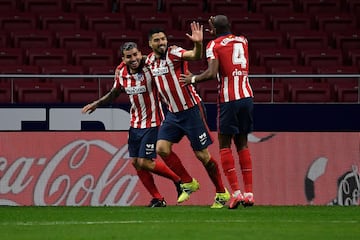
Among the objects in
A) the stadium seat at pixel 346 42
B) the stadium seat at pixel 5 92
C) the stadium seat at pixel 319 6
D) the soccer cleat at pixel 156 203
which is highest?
the stadium seat at pixel 319 6

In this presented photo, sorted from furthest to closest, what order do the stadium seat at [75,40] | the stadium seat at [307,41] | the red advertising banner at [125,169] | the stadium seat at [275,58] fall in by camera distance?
the stadium seat at [307,41], the stadium seat at [75,40], the stadium seat at [275,58], the red advertising banner at [125,169]

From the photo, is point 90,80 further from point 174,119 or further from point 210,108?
point 174,119

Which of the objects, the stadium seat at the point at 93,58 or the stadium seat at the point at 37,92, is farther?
the stadium seat at the point at 93,58

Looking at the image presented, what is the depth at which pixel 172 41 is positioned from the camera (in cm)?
1750

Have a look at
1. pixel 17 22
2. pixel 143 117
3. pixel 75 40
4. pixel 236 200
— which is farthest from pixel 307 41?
pixel 236 200

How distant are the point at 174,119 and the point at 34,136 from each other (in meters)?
2.35

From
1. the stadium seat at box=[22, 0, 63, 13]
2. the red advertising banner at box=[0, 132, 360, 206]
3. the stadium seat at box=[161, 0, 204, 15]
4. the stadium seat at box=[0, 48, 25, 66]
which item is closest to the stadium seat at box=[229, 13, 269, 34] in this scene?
the stadium seat at box=[161, 0, 204, 15]

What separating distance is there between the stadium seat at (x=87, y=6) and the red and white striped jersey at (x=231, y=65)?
8.23 m

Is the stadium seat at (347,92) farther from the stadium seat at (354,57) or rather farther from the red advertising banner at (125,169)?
the stadium seat at (354,57)

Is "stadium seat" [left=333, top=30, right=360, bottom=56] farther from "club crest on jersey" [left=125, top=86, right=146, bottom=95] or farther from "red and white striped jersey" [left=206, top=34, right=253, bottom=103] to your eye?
"red and white striped jersey" [left=206, top=34, right=253, bottom=103]

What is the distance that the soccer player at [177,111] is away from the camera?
11.5 m

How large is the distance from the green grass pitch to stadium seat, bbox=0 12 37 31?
6.70m

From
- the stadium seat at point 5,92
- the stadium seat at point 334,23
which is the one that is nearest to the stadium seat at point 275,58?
the stadium seat at point 334,23

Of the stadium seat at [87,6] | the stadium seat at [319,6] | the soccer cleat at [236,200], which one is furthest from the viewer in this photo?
the stadium seat at [319,6]
